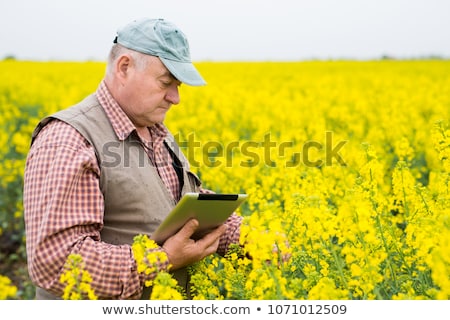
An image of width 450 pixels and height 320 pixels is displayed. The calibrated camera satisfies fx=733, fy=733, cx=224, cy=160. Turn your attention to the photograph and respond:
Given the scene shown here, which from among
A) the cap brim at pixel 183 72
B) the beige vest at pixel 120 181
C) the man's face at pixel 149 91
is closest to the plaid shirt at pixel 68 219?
the beige vest at pixel 120 181

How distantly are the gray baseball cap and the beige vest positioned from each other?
299mm

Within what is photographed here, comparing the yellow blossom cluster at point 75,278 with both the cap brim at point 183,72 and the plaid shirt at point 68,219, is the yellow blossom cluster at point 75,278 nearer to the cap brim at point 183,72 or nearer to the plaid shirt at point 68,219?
the plaid shirt at point 68,219

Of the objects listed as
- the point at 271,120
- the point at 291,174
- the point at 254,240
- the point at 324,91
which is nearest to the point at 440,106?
the point at 271,120

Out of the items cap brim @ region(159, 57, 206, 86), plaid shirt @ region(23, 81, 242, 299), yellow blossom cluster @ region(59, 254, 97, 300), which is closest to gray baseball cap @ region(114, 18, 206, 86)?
cap brim @ region(159, 57, 206, 86)

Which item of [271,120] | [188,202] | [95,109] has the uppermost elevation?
[95,109]

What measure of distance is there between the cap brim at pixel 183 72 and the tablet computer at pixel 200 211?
1.72 feet

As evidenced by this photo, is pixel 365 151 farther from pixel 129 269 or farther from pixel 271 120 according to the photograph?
pixel 271 120

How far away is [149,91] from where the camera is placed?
2949 mm

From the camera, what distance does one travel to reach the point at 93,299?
7.81ft

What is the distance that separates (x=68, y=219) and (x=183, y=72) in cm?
76

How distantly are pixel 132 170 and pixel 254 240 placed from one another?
796 mm

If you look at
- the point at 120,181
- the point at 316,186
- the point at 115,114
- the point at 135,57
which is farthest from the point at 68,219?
the point at 316,186

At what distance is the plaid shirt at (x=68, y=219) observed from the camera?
257 centimetres

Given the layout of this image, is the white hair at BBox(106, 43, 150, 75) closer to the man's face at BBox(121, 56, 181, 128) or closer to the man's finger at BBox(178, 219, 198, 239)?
the man's face at BBox(121, 56, 181, 128)
